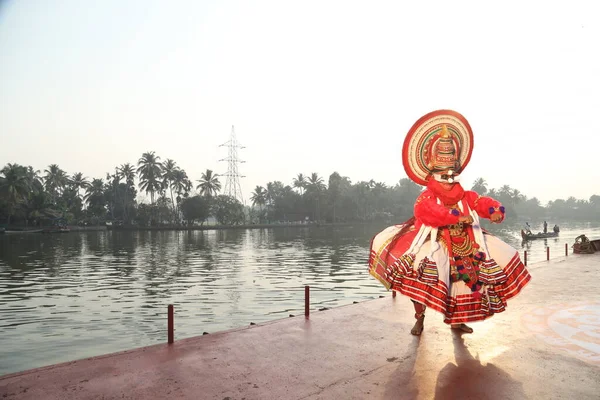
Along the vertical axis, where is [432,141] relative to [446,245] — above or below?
above

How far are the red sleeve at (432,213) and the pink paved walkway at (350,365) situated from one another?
1.58m

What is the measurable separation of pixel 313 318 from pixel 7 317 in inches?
427

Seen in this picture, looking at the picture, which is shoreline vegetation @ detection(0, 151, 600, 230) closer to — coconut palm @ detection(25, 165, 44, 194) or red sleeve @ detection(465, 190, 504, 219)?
coconut palm @ detection(25, 165, 44, 194)

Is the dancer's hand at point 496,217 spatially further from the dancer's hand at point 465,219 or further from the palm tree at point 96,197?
the palm tree at point 96,197

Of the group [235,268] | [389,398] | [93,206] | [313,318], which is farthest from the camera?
[93,206]

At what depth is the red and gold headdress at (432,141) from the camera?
5.71m

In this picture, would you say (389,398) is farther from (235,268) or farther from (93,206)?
(93,206)

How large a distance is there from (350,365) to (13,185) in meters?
75.7

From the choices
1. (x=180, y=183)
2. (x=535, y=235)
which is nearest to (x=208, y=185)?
(x=180, y=183)

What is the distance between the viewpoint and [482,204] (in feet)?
17.8

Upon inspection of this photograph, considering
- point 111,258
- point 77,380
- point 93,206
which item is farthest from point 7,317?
point 93,206

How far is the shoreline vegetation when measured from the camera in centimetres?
6944

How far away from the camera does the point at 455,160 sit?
221 inches

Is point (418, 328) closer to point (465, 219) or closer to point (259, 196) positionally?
point (465, 219)
